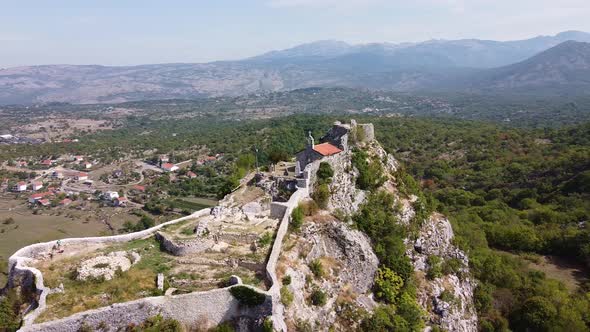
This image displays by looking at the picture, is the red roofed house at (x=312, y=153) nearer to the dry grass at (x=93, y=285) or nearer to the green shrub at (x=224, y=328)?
the dry grass at (x=93, y=285)

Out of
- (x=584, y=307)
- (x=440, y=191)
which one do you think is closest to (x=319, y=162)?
(x=584, y=307)

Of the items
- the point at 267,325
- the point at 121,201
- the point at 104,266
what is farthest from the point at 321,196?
the point at 121,201

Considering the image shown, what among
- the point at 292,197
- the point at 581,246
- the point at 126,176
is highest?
the point at 292,197

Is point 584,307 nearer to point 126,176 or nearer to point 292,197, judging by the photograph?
point 292,197

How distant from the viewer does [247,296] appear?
20.2 meters

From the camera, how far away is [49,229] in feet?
235

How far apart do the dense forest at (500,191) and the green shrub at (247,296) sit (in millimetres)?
14500

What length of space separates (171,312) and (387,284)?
1677 cm

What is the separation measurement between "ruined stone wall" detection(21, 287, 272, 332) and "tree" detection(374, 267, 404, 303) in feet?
41.6

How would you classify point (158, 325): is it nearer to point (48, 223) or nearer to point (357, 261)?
point (357, 261)

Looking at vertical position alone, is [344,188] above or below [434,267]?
above

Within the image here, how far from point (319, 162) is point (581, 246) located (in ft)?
112

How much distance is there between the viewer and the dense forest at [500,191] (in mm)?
37156

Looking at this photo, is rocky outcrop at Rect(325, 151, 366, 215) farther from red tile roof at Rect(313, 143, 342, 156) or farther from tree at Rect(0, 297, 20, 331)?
tree at Rect(0, 297, 20, 331)
